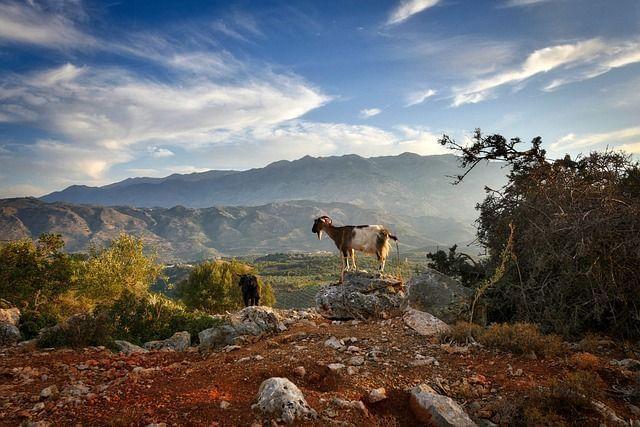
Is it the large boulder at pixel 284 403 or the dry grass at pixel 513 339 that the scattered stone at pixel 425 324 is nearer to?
the dry grass at pixel 513 339

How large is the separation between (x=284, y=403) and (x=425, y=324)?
5.93 meters

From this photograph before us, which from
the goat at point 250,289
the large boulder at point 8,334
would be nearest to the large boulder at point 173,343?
the large boulder at point 8,334

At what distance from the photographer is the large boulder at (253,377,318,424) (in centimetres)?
515

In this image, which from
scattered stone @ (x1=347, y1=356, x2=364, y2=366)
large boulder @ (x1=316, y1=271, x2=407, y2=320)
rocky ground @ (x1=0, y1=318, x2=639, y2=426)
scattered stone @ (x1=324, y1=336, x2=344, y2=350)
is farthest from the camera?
large boulder @ (x1=316, y1=271, x2=407, y2=320)

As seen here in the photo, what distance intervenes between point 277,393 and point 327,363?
253cm

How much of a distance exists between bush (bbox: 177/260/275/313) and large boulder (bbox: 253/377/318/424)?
30396 mm

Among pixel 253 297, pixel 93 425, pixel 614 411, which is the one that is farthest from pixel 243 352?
pixel 253 297

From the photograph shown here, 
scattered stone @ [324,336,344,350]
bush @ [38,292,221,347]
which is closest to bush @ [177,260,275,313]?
bush @ [38,292,221,347]

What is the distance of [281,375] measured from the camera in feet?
22.6

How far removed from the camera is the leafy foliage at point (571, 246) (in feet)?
30.5

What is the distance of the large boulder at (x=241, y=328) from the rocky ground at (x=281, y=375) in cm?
116

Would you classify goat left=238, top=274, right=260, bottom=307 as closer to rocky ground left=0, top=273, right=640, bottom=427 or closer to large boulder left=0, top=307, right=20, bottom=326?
rocky ground left=0, top=273, right=640, bottom=427

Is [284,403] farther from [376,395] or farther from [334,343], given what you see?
[334,343]

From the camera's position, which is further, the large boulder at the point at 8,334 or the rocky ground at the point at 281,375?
the large boulder at the point at 8,334
